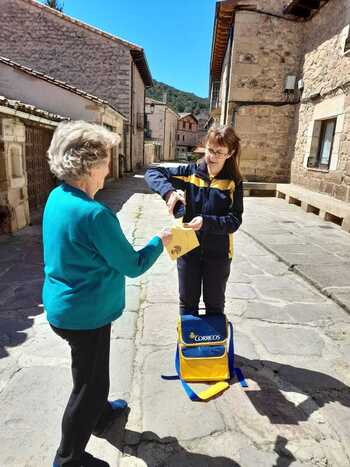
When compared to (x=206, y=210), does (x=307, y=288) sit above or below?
below

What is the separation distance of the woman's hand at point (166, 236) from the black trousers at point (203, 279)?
0.68m

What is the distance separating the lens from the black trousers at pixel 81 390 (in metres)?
1.56

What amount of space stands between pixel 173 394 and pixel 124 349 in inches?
25.9

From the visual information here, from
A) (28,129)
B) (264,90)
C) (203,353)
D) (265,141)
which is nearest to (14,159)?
(28,129)

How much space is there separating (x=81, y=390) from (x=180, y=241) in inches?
35.5

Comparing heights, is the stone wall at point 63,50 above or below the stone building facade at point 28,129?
above

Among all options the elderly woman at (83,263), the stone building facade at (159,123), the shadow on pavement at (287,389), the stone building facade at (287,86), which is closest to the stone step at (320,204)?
the stone building facade at (287,86)

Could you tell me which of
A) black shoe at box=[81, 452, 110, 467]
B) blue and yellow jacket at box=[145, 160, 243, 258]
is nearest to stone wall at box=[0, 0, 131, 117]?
blue and yellow jacket at box=[145, 160, 243, 258]

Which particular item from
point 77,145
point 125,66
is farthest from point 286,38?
point 77,145

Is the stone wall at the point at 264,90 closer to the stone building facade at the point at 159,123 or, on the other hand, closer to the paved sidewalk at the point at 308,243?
the paved sidewalk at the point at 308,243

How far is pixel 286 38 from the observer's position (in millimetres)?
11914

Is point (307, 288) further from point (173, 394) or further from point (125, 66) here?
point (125, 66)

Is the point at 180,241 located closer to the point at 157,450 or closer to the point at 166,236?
the point at 166,236

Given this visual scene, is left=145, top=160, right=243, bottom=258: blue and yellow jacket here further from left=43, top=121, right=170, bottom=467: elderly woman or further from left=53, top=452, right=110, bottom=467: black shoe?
left=53, top=452, right=110, bottom=467: black shoe
